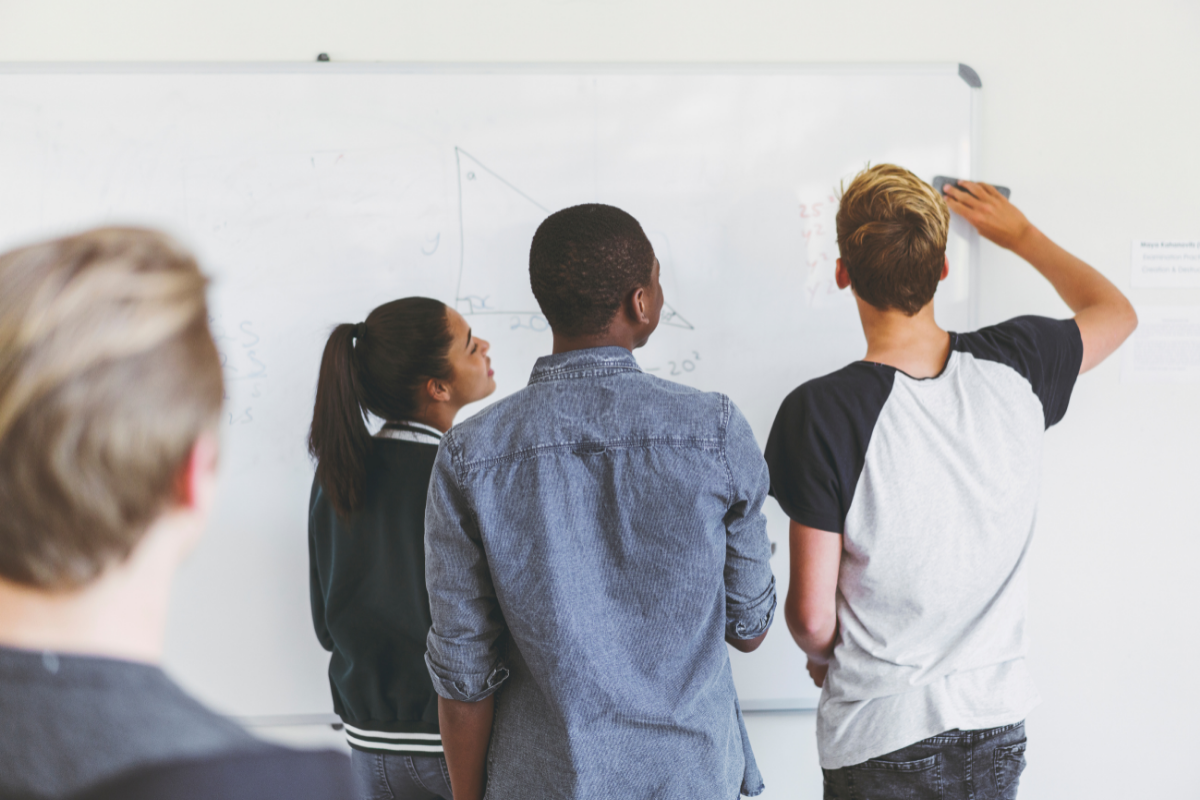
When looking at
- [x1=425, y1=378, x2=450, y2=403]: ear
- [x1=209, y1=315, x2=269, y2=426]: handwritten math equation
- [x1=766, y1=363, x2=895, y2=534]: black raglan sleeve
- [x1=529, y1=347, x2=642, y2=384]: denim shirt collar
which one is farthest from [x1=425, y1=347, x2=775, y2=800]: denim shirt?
[x1=209, y1=315, x2=269, y2=426]: handwritten math equation

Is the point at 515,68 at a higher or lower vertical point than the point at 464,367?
higher

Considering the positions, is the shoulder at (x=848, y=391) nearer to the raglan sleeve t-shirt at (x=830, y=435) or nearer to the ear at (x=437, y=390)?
the raglan sleeve t-shirt at (x=830, y=435)

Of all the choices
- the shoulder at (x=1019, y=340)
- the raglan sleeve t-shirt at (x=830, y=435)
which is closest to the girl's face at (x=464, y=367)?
the raglan sleeve t-shirt at (x=830, y=435)

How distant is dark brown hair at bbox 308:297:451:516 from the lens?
1.16 meters

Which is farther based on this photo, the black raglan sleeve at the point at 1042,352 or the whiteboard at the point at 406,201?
the whiteboard at the point at 406,201

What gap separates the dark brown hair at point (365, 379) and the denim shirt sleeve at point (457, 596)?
12.6 inches

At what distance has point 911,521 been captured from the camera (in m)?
1.03

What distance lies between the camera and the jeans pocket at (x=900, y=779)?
1073 mm

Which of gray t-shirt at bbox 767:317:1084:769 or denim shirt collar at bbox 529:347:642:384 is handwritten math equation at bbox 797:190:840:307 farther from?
denim shirt collar at bbox 529:347:642:384

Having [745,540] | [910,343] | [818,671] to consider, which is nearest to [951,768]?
[818,671]

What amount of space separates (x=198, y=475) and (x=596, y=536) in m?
0.54

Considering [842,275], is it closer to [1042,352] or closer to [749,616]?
[1042,352]

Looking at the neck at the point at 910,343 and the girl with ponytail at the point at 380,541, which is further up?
the neck at the point at 910,343

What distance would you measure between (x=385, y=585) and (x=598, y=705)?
0.45m
